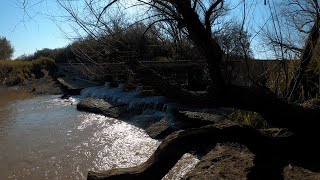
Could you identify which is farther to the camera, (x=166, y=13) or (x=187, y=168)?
(x=187, y=168)

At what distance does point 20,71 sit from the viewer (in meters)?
29.1

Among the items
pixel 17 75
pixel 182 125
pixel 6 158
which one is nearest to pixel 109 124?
pixel 182 125

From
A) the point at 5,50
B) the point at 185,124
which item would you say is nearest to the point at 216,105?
the point at 185,124

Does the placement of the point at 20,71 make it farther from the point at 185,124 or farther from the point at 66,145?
the point at 185,124

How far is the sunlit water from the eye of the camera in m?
6.81

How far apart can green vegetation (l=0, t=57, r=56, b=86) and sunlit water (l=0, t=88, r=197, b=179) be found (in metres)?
15.5

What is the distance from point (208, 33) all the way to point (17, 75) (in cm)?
2736

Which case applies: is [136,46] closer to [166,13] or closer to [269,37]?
[166,13]

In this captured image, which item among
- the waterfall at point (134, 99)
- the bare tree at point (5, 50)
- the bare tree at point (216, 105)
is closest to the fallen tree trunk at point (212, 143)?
the bare tree at point (216, 105)

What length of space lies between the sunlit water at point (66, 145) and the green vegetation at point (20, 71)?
51.0ft

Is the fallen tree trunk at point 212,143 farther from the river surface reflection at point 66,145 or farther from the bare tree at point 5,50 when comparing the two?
the bare tree at point 5,50

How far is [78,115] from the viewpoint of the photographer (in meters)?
12.7

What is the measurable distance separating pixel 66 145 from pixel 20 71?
2264 centimetres

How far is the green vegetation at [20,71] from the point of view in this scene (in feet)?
90.6
